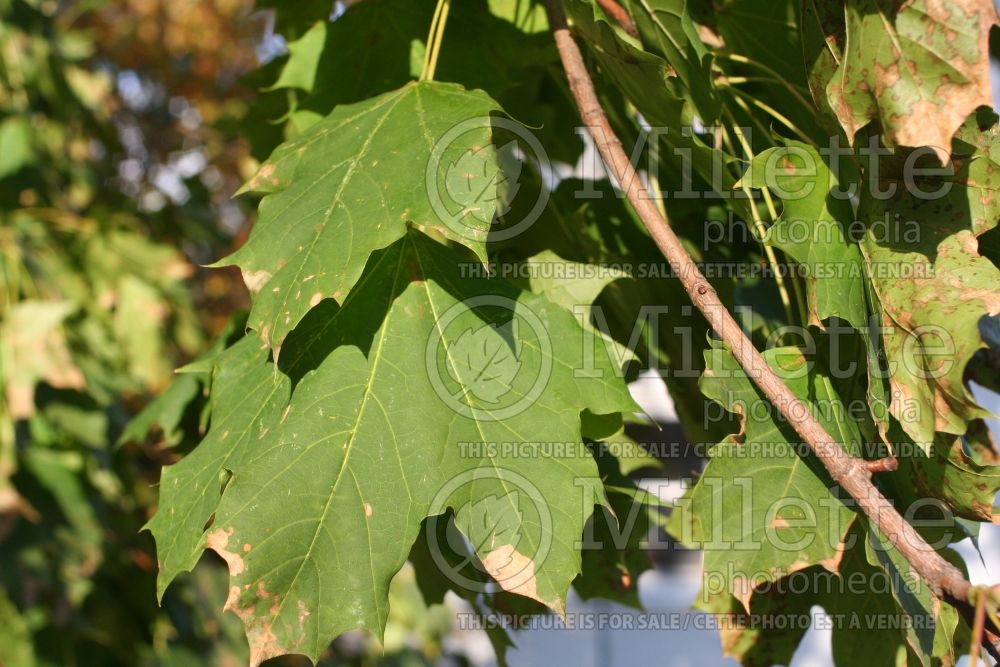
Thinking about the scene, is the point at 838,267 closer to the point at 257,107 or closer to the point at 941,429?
the point at 941,429

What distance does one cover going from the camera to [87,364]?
220 cm

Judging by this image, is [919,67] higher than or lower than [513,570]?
higher

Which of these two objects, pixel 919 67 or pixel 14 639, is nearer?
pixel 919 67

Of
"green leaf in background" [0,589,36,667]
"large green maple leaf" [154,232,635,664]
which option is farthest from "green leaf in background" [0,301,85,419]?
"large green maple leaf" [154,232,635,664]

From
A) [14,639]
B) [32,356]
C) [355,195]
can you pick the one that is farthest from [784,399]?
[14,639]

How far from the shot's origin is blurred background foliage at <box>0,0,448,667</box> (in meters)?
2.04

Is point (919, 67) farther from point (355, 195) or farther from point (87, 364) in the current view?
point (87, 364)

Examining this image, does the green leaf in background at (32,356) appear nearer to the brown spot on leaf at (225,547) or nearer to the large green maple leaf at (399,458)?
the large green maple leaf at (399,458)

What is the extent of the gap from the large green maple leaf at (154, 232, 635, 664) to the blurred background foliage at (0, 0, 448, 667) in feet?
1.51

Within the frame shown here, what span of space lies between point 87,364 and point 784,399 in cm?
186

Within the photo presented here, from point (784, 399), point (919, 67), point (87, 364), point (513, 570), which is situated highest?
point (919, 67)

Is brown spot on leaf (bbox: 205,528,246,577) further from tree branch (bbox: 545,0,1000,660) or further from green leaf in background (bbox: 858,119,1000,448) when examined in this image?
green leaf in background (bbox: 858,119,1000,448)

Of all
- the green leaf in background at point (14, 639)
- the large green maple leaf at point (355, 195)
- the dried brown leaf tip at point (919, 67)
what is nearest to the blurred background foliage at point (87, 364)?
the green leaf in background at point (14, 639)

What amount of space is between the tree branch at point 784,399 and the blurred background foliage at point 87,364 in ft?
1.79
